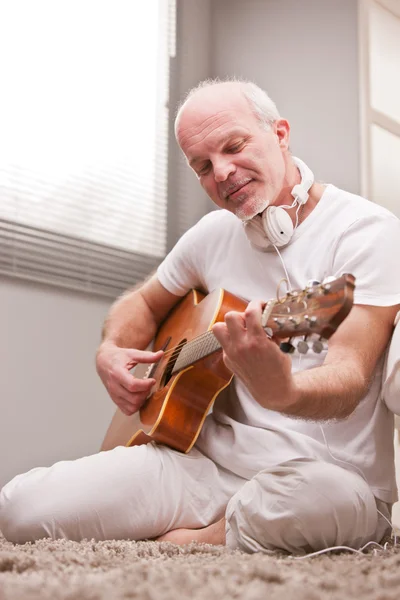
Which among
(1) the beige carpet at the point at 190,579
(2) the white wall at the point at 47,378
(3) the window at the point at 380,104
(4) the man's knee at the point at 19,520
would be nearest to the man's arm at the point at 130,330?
(4) the man's knee at the point at 19,520

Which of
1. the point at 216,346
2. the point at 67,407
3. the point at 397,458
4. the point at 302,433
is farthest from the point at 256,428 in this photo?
the point at 67,407

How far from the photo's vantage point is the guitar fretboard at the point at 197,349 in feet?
4.42

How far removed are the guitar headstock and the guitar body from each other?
443mm

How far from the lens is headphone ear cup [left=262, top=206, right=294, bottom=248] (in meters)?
1.50

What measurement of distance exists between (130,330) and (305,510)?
2.81ft

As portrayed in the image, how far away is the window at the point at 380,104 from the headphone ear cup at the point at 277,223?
1.16 m

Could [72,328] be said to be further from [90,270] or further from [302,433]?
[302,433]

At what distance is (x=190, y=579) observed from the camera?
76 cm

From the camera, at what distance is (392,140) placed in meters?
2.71

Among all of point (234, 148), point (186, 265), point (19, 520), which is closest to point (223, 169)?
point (234, 148)

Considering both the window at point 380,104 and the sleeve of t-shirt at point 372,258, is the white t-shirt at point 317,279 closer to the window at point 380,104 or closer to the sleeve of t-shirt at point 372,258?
the sleeve of t-shirt at point 372,258


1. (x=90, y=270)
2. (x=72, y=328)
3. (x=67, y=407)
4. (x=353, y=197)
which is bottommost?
(x=67, y=407)

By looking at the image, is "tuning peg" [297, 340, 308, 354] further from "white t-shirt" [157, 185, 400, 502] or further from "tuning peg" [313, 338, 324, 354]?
"white t-shirt" [157, 185, 400, 502]

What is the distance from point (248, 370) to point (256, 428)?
0.44 m
